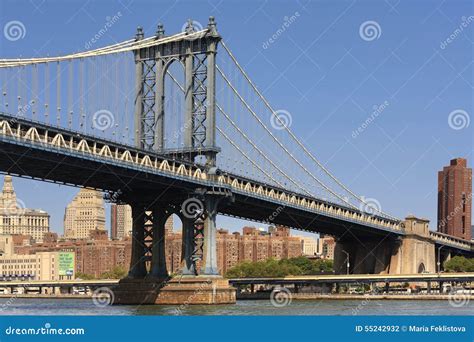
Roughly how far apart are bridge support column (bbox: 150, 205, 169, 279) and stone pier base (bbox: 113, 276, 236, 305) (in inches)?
43.4

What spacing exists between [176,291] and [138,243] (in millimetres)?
6226

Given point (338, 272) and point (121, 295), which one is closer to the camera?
point (121, 295)

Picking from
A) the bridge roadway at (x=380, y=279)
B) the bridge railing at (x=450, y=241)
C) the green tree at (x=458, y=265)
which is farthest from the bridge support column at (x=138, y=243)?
the green tree at (x=458, y=265)

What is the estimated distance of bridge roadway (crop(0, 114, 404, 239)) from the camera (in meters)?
66.4

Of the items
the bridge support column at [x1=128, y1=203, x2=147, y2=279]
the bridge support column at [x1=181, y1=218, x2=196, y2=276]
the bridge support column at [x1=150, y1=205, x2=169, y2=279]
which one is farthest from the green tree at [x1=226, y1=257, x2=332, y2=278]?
the bridge support column at [x1=181, y1=218, x2=196, y2=276]

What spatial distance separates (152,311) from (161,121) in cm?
1833

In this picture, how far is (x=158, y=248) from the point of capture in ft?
281

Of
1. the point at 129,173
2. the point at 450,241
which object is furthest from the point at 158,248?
the point at 450,241

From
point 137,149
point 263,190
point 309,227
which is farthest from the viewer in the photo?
point 309,227

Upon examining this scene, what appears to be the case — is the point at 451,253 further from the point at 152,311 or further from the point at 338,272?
the point at 152,311

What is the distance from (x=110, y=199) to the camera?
275ft

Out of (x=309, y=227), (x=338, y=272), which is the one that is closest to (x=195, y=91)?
(x=309, y=227)

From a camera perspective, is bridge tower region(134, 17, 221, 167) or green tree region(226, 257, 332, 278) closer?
bridge tower region(134, 17, 221, 167)

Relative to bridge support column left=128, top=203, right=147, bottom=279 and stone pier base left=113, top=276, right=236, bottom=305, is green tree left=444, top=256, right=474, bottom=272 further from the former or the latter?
bridge support column left=128, top=203, right=147, bottom=279
